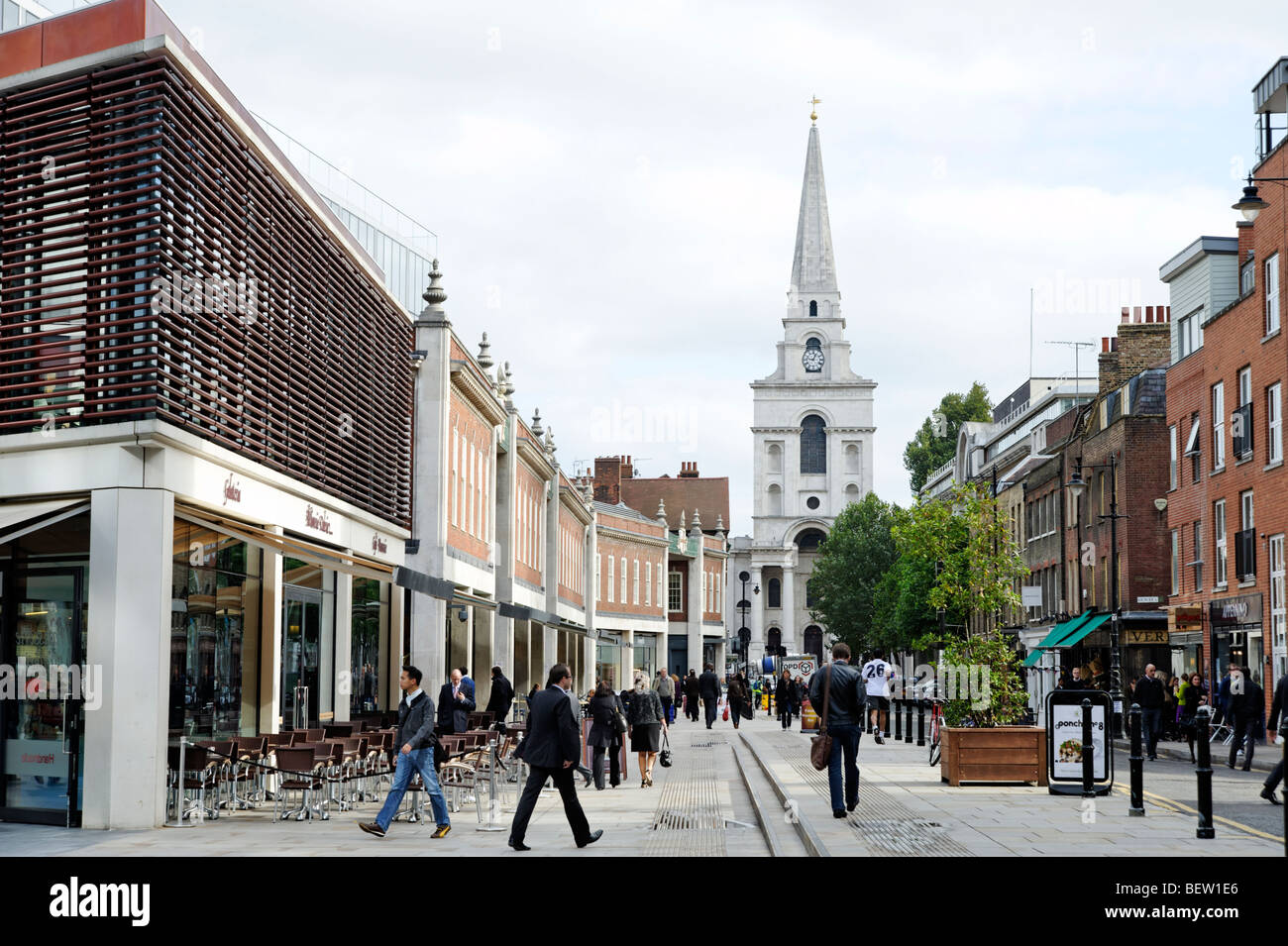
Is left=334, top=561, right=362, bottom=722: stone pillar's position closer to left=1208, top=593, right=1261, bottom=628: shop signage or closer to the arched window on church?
left=1208, top=593, right=1261, bottom=628: shop signage

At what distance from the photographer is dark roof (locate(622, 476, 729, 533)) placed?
107 meters

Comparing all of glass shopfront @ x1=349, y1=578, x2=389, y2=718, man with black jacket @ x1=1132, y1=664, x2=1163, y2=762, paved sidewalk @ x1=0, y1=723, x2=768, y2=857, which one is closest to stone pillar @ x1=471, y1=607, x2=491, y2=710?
glass shopfront @ x1=349, y1=578, x2=389, y2=718

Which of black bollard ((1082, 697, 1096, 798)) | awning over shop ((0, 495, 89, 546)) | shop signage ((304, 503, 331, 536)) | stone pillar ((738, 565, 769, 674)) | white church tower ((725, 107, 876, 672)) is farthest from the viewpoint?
white church tower ((725, 107, 876, 672))

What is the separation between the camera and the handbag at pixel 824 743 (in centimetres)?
1539

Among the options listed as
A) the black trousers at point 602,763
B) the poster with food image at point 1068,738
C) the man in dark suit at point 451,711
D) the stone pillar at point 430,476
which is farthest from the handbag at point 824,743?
the stone pillar at point 430,476

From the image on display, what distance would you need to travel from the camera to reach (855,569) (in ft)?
360

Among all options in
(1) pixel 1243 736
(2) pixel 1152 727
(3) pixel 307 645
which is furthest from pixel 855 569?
(3) pixel 307 645

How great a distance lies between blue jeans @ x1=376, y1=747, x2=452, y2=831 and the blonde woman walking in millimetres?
7482

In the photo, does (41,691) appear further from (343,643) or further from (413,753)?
(343,643)

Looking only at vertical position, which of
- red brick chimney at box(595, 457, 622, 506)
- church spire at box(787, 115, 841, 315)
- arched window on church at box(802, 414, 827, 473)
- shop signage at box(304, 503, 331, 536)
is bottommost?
shop signage at box(304, 503, 331, 536)

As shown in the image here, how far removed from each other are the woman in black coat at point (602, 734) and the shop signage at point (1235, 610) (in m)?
17.5

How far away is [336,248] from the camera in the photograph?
2289 cm
